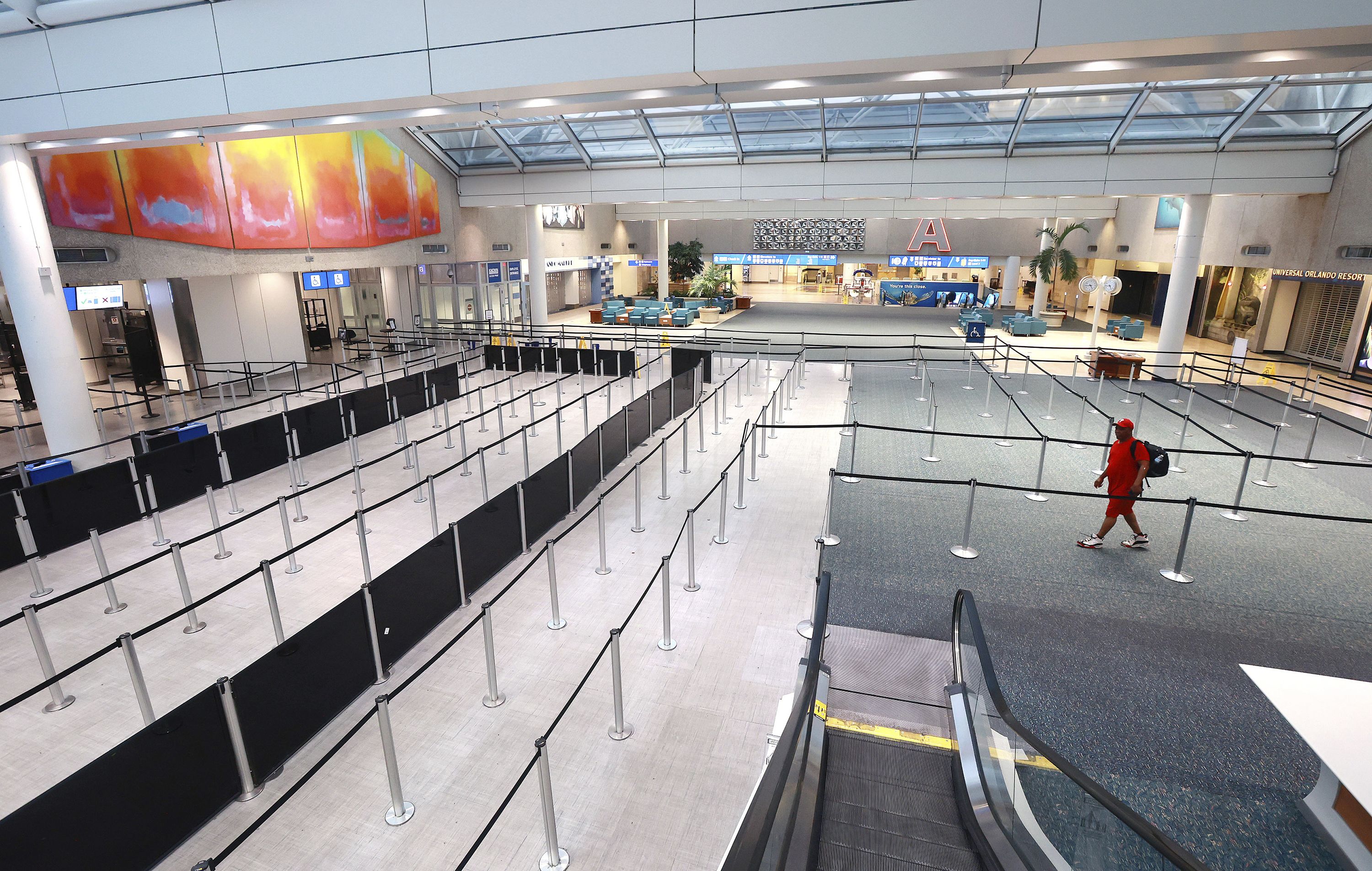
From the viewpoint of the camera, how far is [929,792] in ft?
14.0

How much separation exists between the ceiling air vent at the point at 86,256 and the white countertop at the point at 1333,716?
18758 mm

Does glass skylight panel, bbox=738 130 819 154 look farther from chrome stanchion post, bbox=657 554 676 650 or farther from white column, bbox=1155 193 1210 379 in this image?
chrome stanchion post, bbox=657 554 676 650

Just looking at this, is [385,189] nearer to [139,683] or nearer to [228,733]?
[139,683]

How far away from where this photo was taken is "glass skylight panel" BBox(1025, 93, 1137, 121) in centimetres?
1535

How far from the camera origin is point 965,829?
3928 millimetres

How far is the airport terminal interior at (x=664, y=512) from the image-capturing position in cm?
418

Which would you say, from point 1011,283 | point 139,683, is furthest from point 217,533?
point 1011,283

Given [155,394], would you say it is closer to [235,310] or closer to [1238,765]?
[235,310]

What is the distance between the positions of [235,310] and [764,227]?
3078cm

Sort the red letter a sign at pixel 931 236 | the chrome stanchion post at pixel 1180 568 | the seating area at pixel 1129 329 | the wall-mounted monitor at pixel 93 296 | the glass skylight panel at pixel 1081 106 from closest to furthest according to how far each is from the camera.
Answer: the chrome stanchion post at pixel 1180 568
the wall-mounted monitor at pixel 93 296
the glass skylight panel at pixel 1081 106
the seating area at pixel 1129 329
the red letter a sign at pixel 931 236

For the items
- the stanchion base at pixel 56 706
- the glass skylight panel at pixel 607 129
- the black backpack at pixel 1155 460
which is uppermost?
the glass skylight panel at pixel 607 129

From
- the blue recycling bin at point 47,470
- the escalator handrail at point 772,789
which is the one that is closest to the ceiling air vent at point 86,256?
the blue recycling bin at point 47,470

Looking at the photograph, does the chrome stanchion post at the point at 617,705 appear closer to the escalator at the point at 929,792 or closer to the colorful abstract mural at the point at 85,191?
the escalator at the point at 929,792

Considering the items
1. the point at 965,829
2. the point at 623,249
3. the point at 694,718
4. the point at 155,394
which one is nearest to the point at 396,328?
the point at 155,394
